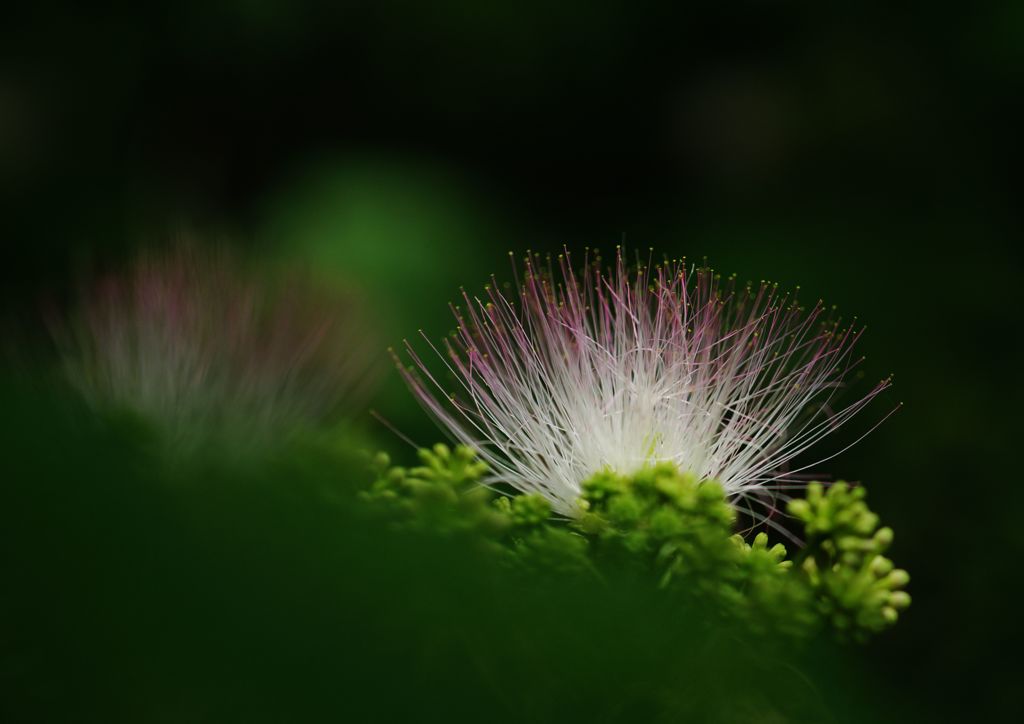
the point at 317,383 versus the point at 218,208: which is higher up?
the point at 218,208

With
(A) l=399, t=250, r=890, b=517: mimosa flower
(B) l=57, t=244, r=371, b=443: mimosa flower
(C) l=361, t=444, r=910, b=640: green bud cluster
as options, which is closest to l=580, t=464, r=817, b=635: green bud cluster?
(C) l=361, t=444, r=910, b=640: green bud cluster

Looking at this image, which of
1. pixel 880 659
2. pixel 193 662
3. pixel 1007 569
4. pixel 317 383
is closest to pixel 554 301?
pixel 317 383

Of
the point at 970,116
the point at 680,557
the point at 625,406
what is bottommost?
the point at 680,557

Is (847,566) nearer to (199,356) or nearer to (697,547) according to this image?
(697,547)

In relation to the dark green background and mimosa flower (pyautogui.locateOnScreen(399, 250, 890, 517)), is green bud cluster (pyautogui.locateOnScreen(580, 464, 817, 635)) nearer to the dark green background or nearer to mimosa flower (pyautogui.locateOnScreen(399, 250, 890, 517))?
mimosa flower (pyautogui.locateOnScreen(399, 250, 890, 517))

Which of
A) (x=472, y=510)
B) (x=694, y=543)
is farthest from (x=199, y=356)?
(x=694, y=543)

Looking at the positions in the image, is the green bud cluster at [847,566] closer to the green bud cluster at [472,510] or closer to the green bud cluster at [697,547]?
the green bud cluster at [697,547]

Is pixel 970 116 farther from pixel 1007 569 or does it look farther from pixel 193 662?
pixel 193 662

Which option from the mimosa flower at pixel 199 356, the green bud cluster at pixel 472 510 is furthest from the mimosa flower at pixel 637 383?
the mimosa flower at pixel 199 356
